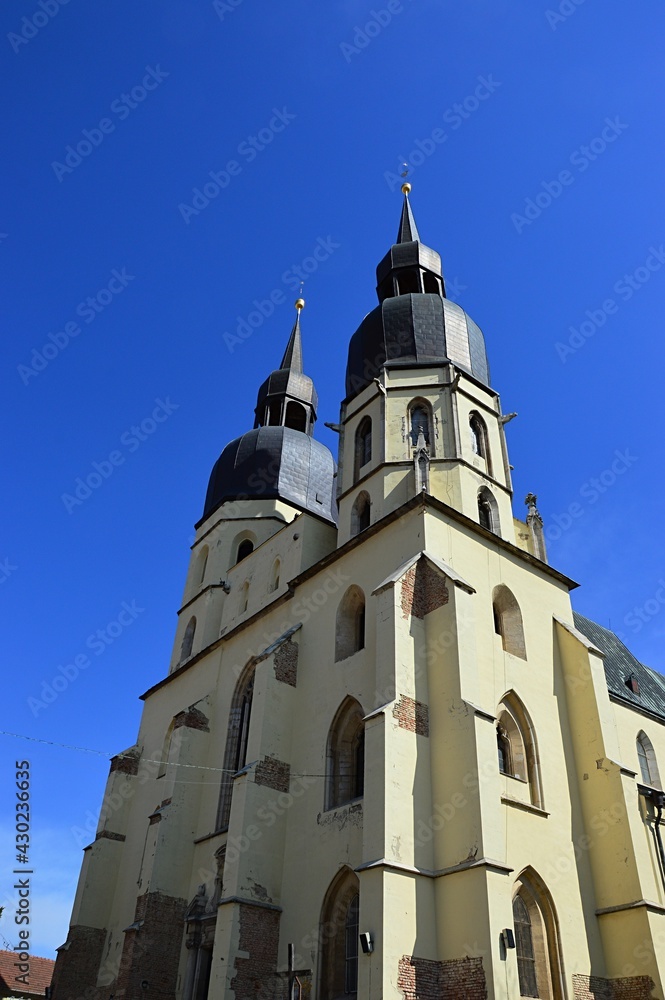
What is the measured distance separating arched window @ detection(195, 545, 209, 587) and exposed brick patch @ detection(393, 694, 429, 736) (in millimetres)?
14918

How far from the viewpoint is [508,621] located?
750 inches

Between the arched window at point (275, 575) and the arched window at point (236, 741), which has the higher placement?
the arched window at point (275, 575)

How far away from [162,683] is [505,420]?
564 inches

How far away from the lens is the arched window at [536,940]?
47.4 ft

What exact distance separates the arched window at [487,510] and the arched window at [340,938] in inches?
377

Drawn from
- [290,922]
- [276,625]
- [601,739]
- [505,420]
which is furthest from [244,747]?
[505,420]

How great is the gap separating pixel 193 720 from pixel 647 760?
13041mm

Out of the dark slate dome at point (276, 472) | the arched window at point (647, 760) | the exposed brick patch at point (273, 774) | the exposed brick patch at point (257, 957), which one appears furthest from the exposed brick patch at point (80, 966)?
the arched window at point (647, 760)

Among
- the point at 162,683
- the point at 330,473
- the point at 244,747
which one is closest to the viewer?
the point at 244,747

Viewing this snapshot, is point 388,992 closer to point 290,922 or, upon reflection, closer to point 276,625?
point 290,922

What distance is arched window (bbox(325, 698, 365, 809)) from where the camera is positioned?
Result: 17.0 meters

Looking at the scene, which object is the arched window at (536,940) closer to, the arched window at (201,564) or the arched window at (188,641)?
the arched window at (188,641)

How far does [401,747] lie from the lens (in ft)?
48.6

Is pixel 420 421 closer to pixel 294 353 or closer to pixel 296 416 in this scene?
pixel 296 416
